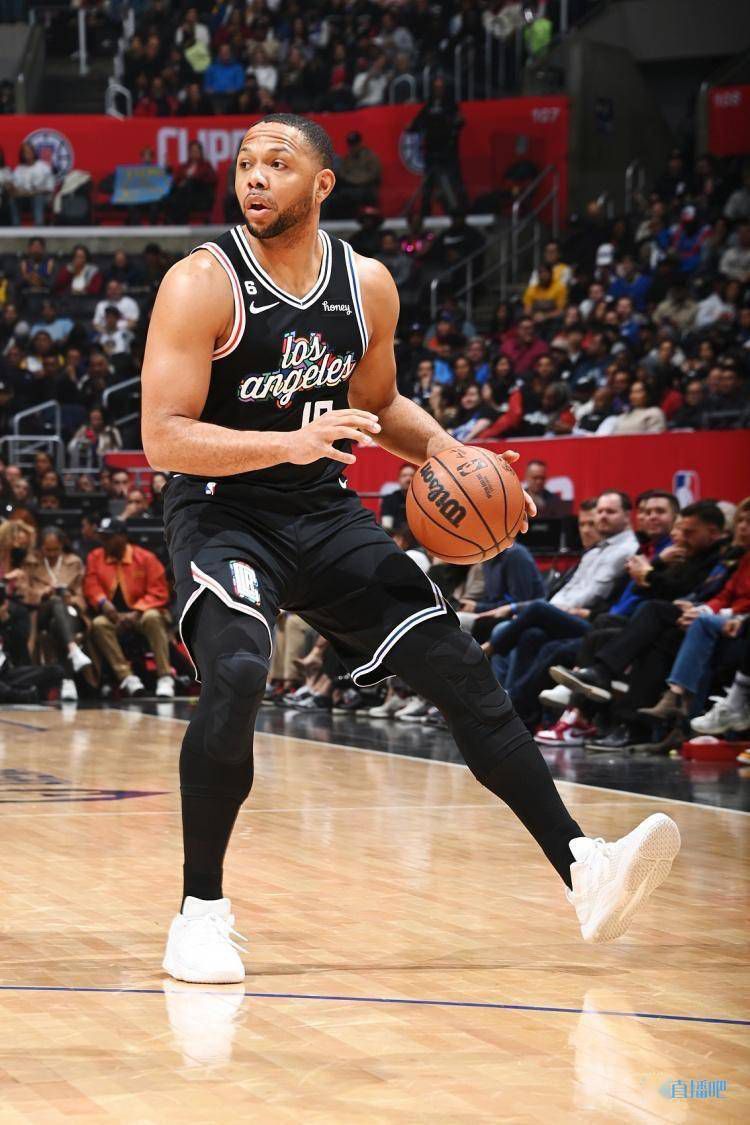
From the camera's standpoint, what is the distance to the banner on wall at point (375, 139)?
67.1ft

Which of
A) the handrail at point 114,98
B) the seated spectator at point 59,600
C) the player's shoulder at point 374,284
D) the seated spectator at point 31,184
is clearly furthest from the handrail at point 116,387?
the player's shoulder at point 374,284

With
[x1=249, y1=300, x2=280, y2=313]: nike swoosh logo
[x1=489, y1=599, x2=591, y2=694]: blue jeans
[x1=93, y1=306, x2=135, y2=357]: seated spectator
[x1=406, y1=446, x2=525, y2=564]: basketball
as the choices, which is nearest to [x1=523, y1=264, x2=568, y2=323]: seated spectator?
[x1=93, y1=306, x2=135, y2=357]: seated spectator

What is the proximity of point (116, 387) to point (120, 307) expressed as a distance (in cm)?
170

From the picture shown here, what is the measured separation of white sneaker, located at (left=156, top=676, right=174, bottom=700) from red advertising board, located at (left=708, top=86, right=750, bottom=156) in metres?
9.72

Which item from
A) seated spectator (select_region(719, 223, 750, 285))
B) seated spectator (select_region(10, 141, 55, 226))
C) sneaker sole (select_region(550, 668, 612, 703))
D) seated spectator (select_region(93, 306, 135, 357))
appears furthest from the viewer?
seated spectator (select_region(10, 141, 55, 226))

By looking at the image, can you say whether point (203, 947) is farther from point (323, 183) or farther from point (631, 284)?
point (631, 284)

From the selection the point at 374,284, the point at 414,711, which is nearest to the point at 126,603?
the point at 414,711

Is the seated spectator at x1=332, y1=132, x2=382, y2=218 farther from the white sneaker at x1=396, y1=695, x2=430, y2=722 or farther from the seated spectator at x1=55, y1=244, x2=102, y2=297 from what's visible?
the white sneaker at x1=396, y1=695, x2=430, y2=722

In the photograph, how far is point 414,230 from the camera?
1975 centimetres

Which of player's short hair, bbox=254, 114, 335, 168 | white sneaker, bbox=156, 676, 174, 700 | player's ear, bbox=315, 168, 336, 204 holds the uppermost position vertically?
player's short hair, bbox=254, 114, 335, 168

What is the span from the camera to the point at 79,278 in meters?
20.2

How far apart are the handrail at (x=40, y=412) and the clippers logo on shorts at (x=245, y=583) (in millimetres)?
14604

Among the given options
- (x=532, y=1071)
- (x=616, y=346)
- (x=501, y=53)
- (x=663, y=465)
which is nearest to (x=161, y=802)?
(x=532, y=1071)

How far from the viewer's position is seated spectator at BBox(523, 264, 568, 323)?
17.4m
